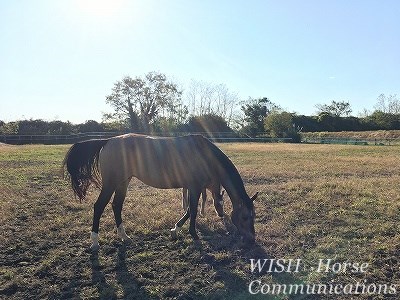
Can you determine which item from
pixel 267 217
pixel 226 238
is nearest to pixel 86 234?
pixel 226 238

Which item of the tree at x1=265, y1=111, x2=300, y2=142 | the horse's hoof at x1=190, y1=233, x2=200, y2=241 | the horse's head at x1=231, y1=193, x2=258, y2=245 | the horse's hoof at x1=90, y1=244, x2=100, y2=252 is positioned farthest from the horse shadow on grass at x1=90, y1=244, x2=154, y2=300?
the tree at x1=265, y1=111, x2=300, y2=142

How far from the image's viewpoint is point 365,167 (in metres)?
14.2

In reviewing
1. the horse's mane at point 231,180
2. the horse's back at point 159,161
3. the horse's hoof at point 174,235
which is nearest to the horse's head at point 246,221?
the horse's mane at point 231,180

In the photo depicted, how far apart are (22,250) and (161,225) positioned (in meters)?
2.31

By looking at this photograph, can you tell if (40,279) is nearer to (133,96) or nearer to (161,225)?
(161,225)

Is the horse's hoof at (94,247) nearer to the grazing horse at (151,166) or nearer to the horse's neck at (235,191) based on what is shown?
the grazing horse at (151,166)

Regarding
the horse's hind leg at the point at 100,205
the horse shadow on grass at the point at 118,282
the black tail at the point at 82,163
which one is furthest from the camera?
the black tail at the point at 82,163

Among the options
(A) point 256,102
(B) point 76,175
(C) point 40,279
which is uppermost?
(A) point 256,102

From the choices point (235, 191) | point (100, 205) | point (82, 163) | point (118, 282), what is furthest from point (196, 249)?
point (82, 163)

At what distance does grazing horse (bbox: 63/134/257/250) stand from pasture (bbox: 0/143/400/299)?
457 millimetres

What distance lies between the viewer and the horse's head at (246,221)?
16.9ft

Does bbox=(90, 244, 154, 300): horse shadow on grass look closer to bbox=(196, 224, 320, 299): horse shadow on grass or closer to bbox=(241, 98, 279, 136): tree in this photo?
bbox=(196, 224, 320, 299): horse shadow on grass

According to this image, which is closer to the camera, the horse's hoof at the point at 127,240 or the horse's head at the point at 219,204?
the horse's hoof at the point at 127,240

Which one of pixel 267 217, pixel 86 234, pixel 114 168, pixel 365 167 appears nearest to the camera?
pixel 114 168
